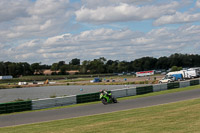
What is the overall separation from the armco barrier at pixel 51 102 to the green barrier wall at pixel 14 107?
57 cm

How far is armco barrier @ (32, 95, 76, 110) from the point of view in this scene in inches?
1014

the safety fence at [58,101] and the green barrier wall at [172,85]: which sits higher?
the green barrier wall at [172,85]

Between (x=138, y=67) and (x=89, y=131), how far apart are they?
7042 inches

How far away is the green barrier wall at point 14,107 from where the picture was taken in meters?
23.9

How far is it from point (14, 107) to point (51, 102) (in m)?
3.52

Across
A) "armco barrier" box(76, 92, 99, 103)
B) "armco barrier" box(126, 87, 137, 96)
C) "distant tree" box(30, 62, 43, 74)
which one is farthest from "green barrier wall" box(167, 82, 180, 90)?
"distant tree" box(30, 62, 43, 74)

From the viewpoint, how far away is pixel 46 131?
12141 mm

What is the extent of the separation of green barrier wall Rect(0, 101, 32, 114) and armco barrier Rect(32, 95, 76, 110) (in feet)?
1.87

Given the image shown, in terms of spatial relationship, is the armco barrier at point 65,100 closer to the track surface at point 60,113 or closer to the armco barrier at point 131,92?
the track surface at point 60,113

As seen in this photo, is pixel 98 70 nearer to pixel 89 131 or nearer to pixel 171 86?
pixel 171 86

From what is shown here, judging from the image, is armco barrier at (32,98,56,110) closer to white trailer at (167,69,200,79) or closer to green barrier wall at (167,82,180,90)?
green barrier wall at (167,82,180,90)

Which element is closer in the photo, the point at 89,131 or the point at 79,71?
the point at 89,131

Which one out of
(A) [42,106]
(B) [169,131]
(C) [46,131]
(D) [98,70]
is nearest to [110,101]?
(A) [42,106]

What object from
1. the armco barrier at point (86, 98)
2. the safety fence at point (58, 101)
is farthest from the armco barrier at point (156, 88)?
the armco barrier at point (86, 98)
